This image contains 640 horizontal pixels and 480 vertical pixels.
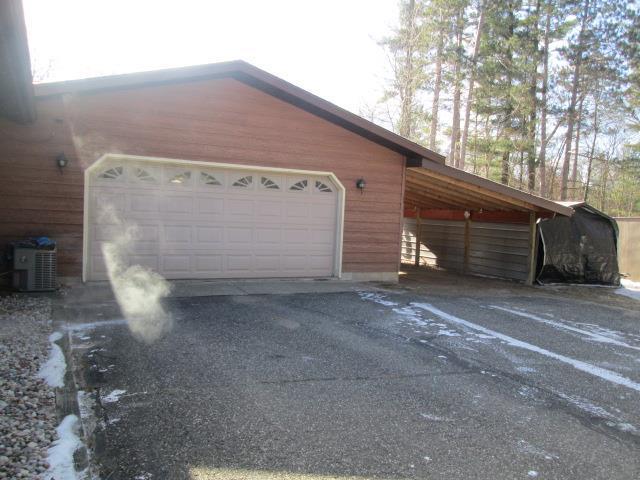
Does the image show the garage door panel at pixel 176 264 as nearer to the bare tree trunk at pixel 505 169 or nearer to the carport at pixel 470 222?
the carport at pixel 470 222

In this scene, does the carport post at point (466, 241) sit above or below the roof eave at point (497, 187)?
below

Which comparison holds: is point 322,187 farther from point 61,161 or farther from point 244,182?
point 61,161

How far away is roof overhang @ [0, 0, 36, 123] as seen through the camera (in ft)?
11.9

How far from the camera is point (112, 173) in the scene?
8062 millimetres

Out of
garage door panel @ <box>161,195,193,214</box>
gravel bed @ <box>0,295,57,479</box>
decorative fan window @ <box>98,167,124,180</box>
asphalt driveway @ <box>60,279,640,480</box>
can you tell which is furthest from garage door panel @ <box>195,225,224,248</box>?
gravel bed @ <box>0,295,57,479</box>

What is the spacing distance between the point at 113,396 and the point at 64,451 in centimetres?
87

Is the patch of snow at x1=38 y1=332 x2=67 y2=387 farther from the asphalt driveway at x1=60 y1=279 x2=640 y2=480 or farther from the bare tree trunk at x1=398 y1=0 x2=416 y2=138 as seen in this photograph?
the bare tree trunk at x1=398 y1=0 x2=416 y2=138

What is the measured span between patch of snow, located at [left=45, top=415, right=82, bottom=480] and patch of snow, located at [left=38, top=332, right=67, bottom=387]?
72 centimetres

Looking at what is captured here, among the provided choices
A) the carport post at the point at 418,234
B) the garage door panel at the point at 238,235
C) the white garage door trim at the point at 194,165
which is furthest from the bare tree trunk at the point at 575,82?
the garage door panel at the point at 238,235

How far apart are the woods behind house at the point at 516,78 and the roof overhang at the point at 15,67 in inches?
671

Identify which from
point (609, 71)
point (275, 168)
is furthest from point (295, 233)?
point (609, 71)

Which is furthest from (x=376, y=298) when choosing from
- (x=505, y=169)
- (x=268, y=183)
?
(x=505, y=169)

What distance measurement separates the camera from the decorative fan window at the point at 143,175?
8.25 metres

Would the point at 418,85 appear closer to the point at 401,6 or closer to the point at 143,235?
the point at 401,6
